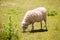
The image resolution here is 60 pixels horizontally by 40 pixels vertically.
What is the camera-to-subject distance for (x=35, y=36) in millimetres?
14438

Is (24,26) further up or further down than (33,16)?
further down

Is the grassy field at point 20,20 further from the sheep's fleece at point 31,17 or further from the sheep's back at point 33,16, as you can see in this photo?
the sheep's back at point 33,16

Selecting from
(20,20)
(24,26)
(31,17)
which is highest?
(31,17)

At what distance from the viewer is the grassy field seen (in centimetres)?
1120

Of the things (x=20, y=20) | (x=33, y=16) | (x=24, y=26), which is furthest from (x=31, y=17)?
(x=20, y=20)

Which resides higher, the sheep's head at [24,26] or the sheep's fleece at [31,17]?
the sheep's fleece at [31,17]

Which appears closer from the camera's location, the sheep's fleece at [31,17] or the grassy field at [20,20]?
the grassy field at [20,20]

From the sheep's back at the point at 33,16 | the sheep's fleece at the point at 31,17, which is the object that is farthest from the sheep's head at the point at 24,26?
the sheep's back at the point at 33,16

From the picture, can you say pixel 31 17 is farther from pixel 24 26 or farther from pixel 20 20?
pixel 20 20

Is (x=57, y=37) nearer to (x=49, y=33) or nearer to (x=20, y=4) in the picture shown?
(x=49, y=33)

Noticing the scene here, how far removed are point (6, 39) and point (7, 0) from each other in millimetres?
17545

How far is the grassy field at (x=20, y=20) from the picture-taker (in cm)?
1120

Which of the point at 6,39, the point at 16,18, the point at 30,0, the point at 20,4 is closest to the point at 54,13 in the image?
the point at 16,18

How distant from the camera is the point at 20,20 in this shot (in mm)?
19047
